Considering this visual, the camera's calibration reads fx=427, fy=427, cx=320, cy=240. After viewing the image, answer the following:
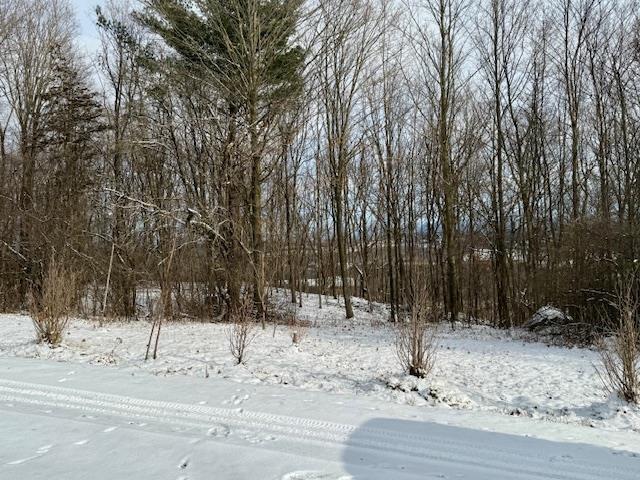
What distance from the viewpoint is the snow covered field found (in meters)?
3.48

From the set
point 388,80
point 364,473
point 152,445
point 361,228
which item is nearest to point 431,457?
point 364,473

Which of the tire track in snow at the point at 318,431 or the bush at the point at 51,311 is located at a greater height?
the bush at the point at 51,311

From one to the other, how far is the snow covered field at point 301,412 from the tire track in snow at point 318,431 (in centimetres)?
2

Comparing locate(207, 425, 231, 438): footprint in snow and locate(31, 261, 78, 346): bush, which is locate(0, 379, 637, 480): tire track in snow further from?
locate(31, 261, 78, 346): bush

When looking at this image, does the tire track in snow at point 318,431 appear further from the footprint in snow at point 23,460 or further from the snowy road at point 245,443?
the footprint in snow at point 23,460

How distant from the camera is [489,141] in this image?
65.1 feet

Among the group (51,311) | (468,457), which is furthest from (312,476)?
(51,311)

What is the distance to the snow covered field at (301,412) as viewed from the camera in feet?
11.4

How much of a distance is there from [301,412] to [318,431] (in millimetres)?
599

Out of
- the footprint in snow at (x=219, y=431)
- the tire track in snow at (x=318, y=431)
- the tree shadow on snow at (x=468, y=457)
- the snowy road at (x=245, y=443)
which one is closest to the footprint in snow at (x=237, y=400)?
the snowy road at (x=245, y=443)

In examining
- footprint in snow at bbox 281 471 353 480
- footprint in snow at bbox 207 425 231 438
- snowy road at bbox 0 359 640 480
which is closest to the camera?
footprint in snow at bbox 281 471 353 480

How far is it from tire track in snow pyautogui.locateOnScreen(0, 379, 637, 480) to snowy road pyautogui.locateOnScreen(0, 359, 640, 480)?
0.01m

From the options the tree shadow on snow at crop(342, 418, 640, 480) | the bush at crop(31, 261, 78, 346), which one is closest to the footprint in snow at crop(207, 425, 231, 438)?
the tree shadow on snow at crop(342, 418, 640, 480)

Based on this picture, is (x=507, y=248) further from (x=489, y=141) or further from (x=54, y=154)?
(x=54, y=154)
